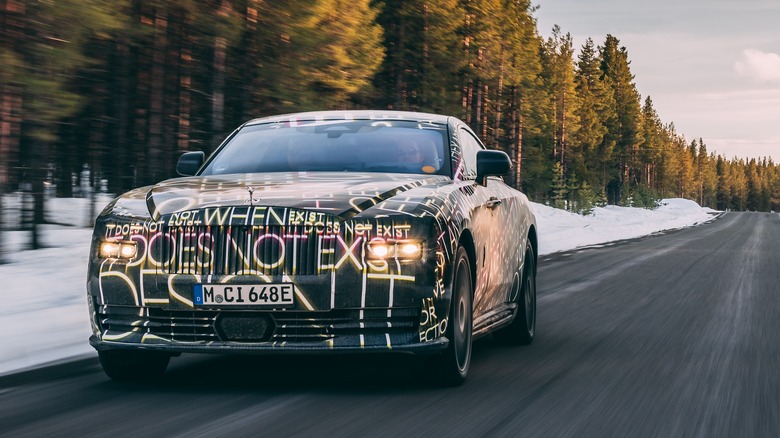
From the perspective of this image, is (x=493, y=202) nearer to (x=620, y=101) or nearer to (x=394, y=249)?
(x=394, y=249)

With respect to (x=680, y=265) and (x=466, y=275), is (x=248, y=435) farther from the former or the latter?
(x=680, y=265)

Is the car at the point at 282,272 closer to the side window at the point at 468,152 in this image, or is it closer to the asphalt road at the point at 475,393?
the asphalt road at the point at 475,393

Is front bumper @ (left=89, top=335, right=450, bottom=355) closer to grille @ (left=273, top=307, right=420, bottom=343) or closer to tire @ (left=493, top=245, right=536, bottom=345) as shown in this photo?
grille @ (left=273, top=307, right=420, bottom=343)

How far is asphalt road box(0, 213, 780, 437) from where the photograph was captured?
17.1 ft

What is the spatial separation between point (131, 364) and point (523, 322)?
348 cm

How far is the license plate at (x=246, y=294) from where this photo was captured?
5.70 meters

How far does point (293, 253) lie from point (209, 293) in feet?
1.64

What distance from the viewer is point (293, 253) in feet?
18.8

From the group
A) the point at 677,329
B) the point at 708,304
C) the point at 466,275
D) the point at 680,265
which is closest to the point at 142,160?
the point at 680,265

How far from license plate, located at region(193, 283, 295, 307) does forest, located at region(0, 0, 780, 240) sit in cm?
861

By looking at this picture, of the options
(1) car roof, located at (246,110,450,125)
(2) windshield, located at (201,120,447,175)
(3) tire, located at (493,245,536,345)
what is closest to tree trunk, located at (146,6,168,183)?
(3) tire, located at (493,245,536,345)

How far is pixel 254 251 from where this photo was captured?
5.74m

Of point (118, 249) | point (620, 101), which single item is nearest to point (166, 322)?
point (118, 249)

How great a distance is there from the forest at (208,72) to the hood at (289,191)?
7776 millimetres
